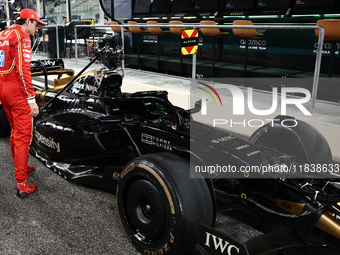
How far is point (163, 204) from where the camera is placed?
2172 mm

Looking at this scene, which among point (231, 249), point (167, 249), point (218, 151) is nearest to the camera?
point (231, 249)

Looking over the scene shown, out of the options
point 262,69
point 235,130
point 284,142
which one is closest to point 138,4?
point 262,69

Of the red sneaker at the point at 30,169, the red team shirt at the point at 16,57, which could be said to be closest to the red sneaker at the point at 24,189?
the red sneaker at the point at 30,169

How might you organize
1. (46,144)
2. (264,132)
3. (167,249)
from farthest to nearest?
(46,144), (264,132), (167,249)

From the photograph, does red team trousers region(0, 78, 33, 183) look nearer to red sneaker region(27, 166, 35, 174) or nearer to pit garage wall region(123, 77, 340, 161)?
red sneaker region(27, 166, 35, 174)

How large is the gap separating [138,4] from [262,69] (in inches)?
242

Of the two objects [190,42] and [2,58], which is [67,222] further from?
[190,42]

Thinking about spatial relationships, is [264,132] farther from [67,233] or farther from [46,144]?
[46,144]

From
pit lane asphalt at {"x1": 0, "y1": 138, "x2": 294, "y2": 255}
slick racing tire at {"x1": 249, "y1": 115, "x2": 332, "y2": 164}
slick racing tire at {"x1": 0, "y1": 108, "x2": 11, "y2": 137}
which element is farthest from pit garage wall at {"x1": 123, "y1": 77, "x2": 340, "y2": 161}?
slick racing tire at {"x1": 0, "y1": 108, "x2": 11, "y2": 137}

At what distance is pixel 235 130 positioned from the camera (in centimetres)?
509

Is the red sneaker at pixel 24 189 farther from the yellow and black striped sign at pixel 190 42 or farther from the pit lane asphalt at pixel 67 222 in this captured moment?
the yellow and black striped sign at pixel 190 42

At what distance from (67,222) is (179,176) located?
1168mm

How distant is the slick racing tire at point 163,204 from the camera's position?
6.86 ft

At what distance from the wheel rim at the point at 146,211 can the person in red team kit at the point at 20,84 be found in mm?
1330
